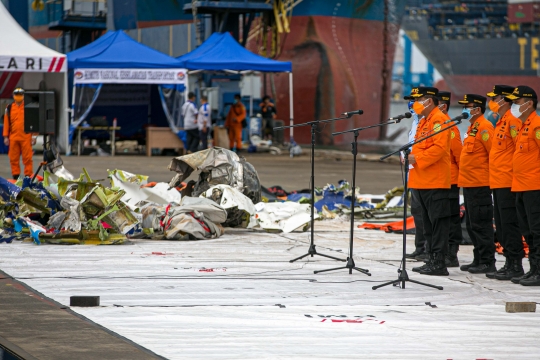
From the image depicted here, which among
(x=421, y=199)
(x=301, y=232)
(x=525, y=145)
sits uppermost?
(x=525, y=145)

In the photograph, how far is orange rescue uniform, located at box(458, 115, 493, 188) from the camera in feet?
30.6

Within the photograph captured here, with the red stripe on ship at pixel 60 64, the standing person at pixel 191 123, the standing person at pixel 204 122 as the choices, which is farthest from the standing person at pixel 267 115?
the red stripe on ship at pixel 60 64

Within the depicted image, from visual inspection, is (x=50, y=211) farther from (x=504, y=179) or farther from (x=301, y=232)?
(x=504, y=179)

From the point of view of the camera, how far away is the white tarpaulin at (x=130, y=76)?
27250 mm

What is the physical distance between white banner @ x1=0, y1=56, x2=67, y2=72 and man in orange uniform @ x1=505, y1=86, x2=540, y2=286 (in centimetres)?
1612

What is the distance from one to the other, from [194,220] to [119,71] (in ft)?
54.8

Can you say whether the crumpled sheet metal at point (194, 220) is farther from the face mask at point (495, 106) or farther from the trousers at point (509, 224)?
the face mask at point (495, 106)

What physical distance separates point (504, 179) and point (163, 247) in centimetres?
410

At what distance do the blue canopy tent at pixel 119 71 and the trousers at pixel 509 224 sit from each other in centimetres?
1975

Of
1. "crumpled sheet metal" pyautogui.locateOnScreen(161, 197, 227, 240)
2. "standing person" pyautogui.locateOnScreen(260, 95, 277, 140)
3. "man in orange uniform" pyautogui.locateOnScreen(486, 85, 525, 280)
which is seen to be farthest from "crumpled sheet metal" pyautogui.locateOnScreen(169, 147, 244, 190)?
"standing person" pyautogui.locateOnScreen(260, 95, 277, 140)

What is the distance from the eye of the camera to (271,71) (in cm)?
2802

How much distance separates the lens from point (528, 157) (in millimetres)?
8508

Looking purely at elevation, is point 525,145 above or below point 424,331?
above

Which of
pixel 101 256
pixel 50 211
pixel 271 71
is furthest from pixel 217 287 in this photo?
pixel 271 71
